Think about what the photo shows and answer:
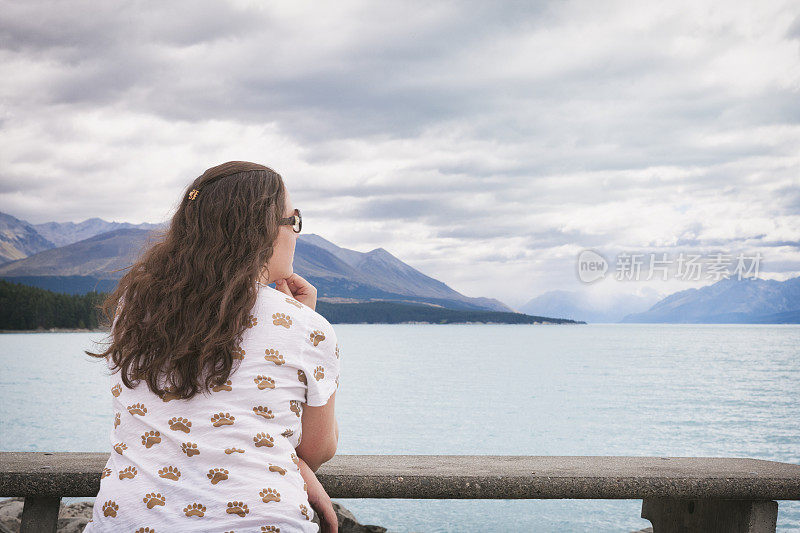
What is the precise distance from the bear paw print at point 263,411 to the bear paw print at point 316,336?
0.24 meters

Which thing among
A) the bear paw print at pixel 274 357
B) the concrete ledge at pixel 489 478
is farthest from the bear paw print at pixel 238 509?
the concrete ledge at pixel 489 478

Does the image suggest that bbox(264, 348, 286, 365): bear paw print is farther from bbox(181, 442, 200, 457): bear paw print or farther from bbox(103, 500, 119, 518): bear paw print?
bbox(103, 500, 119, 518): bear paw print

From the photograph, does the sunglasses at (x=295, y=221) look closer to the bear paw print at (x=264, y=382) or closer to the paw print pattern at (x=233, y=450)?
the bear paw print at (x=264, y=382)

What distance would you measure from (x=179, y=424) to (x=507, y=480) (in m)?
1.58

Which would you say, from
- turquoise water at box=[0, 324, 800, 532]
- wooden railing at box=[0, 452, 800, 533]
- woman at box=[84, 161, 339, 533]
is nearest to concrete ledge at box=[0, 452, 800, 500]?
wooden railing at box=[0, 452, 800, 533]

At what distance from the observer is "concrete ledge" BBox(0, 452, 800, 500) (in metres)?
2.88

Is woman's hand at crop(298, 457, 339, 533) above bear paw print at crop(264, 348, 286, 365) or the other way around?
the other way around

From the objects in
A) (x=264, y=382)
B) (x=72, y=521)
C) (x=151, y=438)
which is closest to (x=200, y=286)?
(x=264, y=382)

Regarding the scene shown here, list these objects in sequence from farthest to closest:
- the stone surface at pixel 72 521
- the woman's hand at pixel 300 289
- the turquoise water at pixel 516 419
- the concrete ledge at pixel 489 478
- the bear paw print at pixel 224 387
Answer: the turquoise water at pixel 516 419, the stone surface at pixel 72 521, the concrete ledge at pixel 489 478, the woman's hand at pixel 300 289, the bear paw print at pixel 224 387

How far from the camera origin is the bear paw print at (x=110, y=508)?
191cm

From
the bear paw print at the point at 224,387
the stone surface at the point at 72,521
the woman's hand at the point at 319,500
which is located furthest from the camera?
the stone surface at the point at 72,521

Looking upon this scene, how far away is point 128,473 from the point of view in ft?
6.37

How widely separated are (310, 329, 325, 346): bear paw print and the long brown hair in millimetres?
197

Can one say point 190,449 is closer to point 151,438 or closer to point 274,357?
point 151,438
